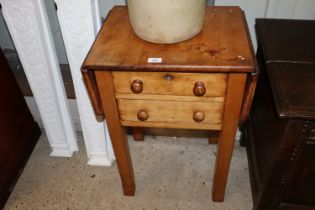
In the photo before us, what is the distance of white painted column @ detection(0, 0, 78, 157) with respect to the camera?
3.92 ft

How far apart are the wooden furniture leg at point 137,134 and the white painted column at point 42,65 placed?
0.33 meters

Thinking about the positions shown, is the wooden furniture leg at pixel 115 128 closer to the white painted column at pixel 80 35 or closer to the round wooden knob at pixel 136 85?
the round wooden knob at pixel 136 85

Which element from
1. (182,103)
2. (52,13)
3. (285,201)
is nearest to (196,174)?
(285,201)

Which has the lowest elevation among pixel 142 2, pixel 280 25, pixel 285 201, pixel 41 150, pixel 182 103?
pixel 41 150

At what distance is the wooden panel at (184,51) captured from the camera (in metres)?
0.92

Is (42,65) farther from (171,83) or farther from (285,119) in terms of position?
(285,119)

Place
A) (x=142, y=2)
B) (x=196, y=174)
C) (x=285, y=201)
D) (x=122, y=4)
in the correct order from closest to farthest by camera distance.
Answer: (x=142, y=2)
(x=285, y=201)
(x=122, y=4)
(x=196, y=174)

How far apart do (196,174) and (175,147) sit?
221 mm

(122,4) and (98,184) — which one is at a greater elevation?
(122,4)

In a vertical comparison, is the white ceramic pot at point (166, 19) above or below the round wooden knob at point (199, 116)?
above

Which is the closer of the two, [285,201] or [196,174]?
[285,201]

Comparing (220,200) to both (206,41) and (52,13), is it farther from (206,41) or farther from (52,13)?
(52,13)

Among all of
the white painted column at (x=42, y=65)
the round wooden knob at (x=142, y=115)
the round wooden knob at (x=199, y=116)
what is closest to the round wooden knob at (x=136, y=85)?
the round wooden knob at (x=142, y=115)

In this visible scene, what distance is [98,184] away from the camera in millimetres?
1578
